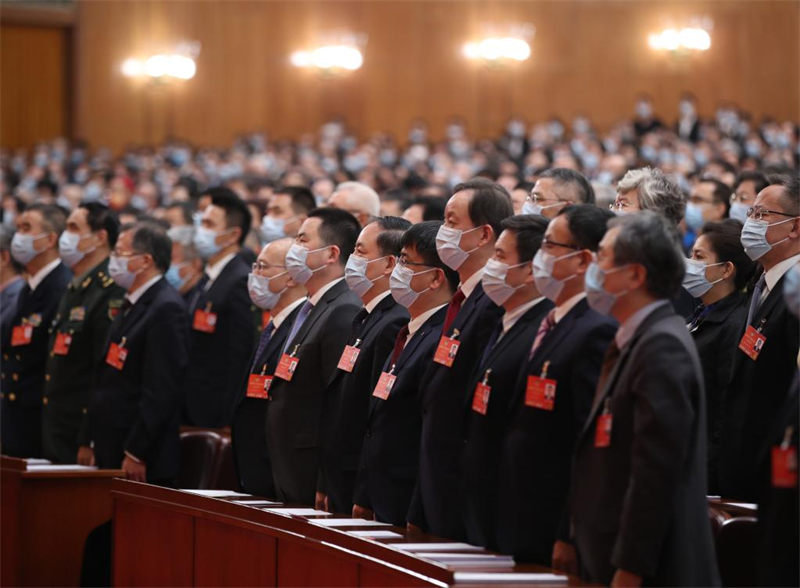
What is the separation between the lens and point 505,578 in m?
3.03

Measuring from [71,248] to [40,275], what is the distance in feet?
1.18

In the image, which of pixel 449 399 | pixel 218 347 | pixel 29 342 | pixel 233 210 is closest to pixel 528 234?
pixel 449 399

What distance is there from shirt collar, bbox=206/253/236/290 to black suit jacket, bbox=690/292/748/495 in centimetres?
272

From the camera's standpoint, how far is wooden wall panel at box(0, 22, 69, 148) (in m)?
19.2

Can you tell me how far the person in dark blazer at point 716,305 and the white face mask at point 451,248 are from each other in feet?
2.69

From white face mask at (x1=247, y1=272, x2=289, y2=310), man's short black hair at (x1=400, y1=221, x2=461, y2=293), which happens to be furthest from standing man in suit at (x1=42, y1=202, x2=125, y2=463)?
man's short black hair at (x1=400, y1=221, x2=461, y2=293)

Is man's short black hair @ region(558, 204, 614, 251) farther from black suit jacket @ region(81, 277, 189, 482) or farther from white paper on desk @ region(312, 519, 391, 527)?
black suit jacket @ region(81, 277, 189, 482)

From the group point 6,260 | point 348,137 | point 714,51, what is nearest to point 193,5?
point 348,137

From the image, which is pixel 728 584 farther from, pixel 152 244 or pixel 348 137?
pixel 348 137

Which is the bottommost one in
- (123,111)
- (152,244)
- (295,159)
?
(152,244)

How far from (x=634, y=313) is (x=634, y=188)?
140cm

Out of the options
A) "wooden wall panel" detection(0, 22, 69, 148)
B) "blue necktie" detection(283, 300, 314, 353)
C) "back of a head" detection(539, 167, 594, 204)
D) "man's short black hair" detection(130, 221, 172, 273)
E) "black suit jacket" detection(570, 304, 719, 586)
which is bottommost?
"black suit jacket" detection(570, 304, 719, 586)

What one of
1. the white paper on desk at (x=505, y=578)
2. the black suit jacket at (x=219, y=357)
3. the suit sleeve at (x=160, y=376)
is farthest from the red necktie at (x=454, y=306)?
the black suit jacket at (x=219, y=357)

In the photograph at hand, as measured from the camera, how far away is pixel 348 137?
18.8 m
